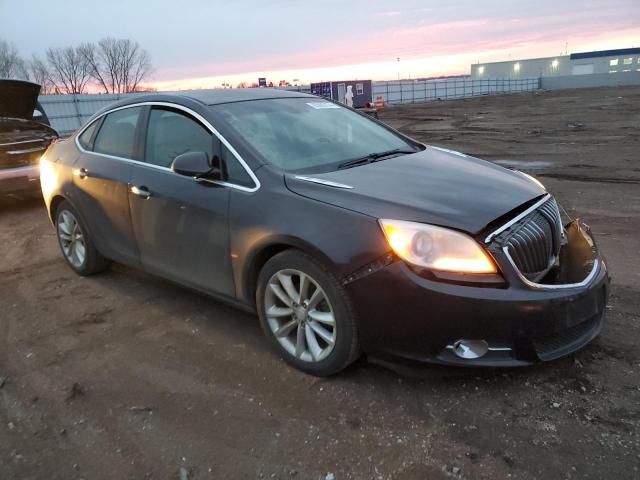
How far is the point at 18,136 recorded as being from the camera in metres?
8.48

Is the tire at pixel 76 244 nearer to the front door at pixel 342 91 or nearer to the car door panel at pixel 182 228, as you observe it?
the car door panel at pixel 182 228

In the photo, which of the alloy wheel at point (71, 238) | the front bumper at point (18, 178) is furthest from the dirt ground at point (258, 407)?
the front bumper at point (18, 178)

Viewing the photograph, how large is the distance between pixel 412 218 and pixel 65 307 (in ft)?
10.4

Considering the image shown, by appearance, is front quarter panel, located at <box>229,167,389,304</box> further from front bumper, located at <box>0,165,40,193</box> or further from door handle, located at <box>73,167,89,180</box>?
front bumper, located at <box>0,165,40,193</box>

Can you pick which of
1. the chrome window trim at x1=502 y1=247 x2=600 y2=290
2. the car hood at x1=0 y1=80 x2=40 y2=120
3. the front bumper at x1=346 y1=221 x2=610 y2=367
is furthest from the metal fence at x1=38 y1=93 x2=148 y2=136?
the chrome window trim at x1=502 y1=247 x2=600 y2=290

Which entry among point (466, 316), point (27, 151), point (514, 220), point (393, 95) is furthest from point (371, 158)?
point (393, 95)

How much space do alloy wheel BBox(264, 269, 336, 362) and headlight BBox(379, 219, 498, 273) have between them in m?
0.54

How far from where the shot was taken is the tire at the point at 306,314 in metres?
2.98

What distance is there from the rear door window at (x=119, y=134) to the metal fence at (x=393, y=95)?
9.69 m

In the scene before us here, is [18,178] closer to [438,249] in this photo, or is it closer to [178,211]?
[178,211]

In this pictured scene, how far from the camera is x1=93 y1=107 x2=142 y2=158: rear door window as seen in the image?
171 inches

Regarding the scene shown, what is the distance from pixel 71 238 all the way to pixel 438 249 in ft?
12.6

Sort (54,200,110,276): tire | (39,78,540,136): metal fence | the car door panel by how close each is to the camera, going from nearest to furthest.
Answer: the car door panel → (54,200,110,276): tire → (39,78,540,136): metal fence

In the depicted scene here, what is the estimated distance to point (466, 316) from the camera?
2680 millimetres
